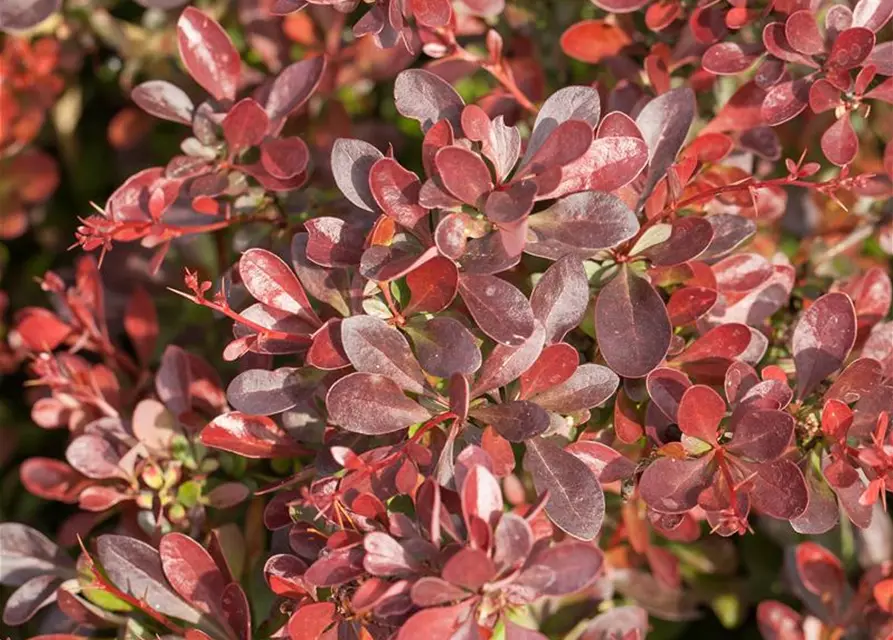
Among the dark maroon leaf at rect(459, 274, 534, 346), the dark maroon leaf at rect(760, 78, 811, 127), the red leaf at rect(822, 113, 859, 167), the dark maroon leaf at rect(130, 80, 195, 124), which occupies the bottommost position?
the red leaf at rect(822, 113, 859, 167)

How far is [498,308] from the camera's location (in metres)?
0.92

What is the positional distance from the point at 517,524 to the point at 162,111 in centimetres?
68

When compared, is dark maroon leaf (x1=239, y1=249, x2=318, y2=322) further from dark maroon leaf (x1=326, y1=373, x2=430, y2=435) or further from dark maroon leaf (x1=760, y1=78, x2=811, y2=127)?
dark maroon leaf (x1=760, y1=78, x2=811, y2=127)

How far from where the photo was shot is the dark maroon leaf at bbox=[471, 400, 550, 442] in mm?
909

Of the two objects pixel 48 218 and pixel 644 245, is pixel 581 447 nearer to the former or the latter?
pixel 644 245

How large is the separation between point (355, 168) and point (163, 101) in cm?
33

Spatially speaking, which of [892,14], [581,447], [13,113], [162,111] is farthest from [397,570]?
[13,113]

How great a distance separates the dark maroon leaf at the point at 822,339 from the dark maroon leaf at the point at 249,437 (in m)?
0.56

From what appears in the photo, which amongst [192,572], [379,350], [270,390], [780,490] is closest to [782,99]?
[780,490]

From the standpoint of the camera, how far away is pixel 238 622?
102 centimetres

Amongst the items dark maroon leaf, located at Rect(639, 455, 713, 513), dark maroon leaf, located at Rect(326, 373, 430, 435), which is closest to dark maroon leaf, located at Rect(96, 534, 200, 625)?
dark maroon leaf, located at Rect(326, 373, 430, 435)

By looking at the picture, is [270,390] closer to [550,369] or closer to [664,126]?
[550,369]

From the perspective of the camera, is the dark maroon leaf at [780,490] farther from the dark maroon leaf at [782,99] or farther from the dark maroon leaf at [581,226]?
the dark maroon leaf at [782,99]

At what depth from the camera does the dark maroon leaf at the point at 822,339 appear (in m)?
1.01
